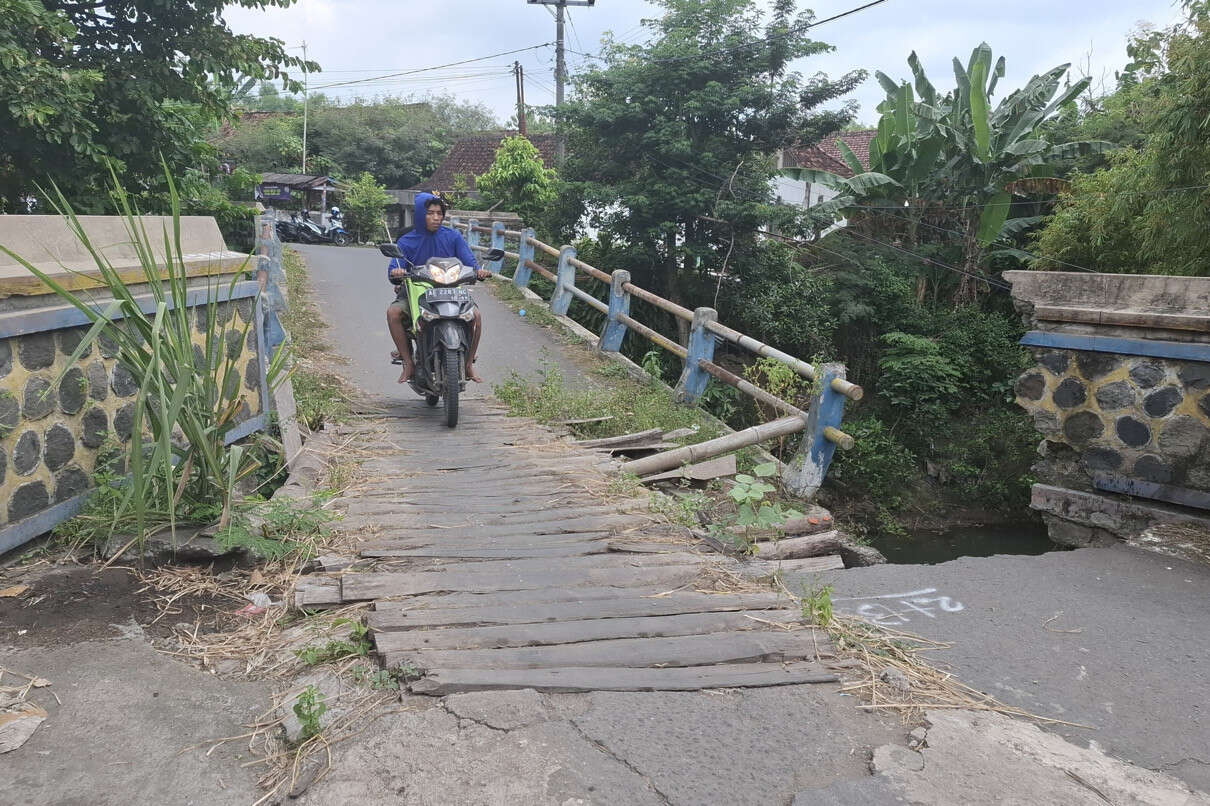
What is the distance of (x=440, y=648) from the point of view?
10.4ft

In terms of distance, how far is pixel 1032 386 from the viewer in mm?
6070

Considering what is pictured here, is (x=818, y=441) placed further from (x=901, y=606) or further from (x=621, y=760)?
(x=621, y=760)

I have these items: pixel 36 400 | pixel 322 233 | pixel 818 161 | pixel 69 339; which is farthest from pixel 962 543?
pixel 322 233

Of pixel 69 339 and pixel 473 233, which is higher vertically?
pixel 473 233

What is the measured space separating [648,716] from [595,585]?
113 centimetres

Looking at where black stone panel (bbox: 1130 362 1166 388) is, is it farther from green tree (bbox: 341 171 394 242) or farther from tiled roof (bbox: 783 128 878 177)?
green tree (bbox: 341 171 394 242)

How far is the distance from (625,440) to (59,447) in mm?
3755

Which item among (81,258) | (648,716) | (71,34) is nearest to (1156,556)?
(648,716)

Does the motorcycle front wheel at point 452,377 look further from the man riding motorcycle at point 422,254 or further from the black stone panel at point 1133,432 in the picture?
the black stone panel at point 1133,432

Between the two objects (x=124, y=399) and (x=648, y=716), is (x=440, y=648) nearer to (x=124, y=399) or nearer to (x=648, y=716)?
(x=648, y=716)

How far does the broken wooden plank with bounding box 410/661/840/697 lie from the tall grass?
1.38 meters

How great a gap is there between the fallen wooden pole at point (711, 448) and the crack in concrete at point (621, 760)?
3.31 metres

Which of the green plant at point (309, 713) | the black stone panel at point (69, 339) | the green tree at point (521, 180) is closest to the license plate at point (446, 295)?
the black stone panel at point (69, 339)

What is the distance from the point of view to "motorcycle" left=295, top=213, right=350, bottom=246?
33219mm
